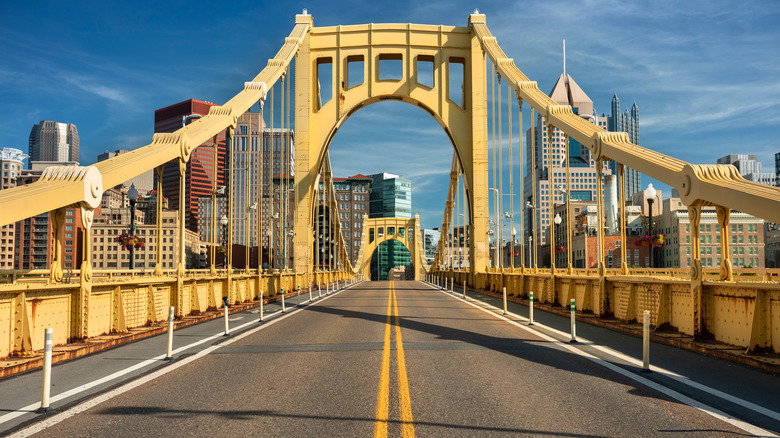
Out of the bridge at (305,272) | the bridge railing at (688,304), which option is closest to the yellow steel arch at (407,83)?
the bridge at (305,272)

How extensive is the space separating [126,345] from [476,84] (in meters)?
37.4

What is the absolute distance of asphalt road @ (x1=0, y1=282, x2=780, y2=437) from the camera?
6.38 metres

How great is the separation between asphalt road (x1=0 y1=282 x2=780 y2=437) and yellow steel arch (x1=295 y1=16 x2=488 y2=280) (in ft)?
113

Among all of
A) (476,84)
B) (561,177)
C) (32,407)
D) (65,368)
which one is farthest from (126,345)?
(561,177)

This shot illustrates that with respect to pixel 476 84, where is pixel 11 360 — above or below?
below

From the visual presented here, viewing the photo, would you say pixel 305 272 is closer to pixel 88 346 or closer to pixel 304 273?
pixel 304 273

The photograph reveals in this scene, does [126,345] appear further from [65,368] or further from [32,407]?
[32,407]

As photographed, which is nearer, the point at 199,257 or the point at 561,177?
the point at 199,257

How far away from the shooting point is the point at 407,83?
1908 inches

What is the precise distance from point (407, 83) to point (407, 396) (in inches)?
1675

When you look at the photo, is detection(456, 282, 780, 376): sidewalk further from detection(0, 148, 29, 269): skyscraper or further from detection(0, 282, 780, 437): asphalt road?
detection(0, 148, 29, 269): skyscraper

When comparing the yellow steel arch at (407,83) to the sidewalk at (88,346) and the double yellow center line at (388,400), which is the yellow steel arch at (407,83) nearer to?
the sidewalk at (88,346)

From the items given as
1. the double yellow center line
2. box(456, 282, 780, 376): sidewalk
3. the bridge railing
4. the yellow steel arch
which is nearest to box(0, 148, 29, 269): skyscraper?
the yellow steel arch

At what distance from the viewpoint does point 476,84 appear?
46469mm
